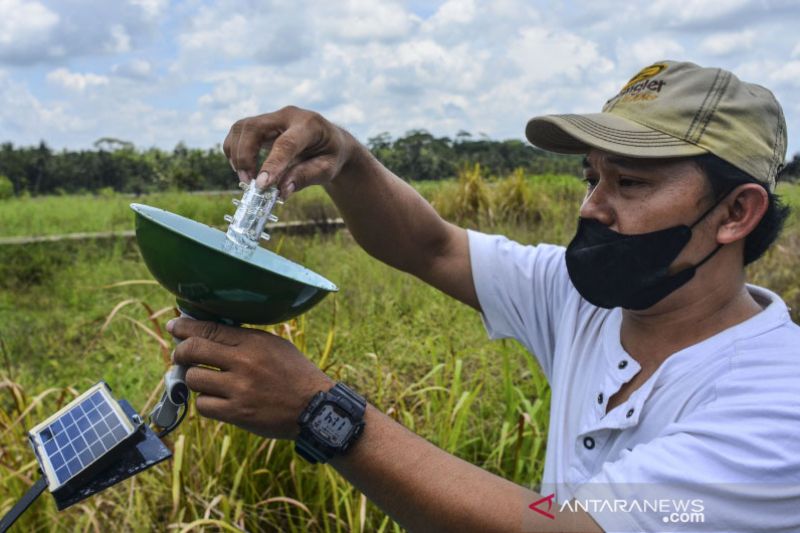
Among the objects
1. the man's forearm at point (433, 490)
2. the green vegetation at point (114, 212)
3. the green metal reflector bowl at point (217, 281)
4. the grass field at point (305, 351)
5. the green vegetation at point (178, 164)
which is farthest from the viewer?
the green vegetation at point (178, 164)

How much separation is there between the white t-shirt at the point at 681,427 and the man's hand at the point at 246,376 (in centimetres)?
56

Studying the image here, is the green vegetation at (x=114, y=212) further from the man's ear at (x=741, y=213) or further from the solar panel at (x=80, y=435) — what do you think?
the man's ear at (x=741, y=213)

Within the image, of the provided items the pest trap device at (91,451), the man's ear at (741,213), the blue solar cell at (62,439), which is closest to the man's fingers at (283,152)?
the pest trap device at (91,451)

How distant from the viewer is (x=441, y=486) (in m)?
1.25

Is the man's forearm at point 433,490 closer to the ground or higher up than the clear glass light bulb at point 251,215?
closer to the ground

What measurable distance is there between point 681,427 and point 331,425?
64 cm

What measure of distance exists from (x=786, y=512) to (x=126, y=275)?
20.9 feet

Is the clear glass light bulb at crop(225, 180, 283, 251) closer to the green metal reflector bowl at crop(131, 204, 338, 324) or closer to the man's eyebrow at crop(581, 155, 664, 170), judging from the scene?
the green metal reflector bowl at crop(131, 204, 338, 324)

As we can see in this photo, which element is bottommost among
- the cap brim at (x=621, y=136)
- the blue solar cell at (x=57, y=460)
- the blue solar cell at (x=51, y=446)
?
the blue solar cell at (x=57, y=460)

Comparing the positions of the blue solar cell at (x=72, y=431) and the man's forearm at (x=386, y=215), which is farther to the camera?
the man's forearm at (x=386, y=215)

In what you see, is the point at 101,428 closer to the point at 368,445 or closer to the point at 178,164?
the point at 368,445

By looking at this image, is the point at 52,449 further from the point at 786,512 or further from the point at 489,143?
the point at 489,143

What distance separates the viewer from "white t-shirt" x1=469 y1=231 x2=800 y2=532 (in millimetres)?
1186

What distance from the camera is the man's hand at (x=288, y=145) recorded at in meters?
1.41
